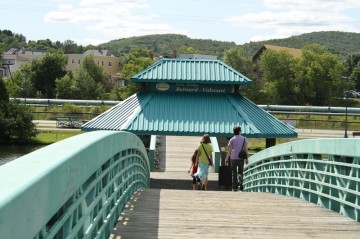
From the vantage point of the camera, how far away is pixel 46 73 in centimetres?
10569

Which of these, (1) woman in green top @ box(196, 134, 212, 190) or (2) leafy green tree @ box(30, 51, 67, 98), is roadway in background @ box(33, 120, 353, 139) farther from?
(1) woman in green top @ box(196, 134, 212, 190)

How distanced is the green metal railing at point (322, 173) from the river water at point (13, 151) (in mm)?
34992

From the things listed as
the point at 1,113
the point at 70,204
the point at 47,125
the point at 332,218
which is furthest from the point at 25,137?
the point at 70,204

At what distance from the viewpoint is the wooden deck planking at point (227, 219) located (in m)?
7.38

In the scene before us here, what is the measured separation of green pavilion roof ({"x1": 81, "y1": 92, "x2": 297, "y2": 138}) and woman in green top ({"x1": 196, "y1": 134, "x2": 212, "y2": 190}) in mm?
9707

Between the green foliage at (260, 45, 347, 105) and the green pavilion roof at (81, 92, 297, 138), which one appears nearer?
the green pavilion roof at (81, 92, 297, 138)

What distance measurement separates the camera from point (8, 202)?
2.50 metres

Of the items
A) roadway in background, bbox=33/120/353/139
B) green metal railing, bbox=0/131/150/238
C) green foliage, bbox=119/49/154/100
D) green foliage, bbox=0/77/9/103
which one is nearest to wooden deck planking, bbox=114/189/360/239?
green metal railing, bbox=0/131/150/238

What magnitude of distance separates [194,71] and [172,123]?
3.53 meters

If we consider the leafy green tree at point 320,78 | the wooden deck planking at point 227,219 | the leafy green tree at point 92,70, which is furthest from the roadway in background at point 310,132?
the wooden deck planking at point 227,219

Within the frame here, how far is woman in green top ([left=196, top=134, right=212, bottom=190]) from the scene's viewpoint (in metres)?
15.1

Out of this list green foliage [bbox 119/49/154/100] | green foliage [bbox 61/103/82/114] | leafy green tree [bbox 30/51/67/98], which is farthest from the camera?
leafy green tree [bbox 30/51/67/98]

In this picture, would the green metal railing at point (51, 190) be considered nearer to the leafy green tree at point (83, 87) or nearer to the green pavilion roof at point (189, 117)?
the green pavilion roof at point (189, 117)

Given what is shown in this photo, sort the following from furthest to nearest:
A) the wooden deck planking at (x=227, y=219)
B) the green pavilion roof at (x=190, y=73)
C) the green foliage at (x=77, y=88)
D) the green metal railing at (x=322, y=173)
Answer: the green foliage at (x=77, y=88), the green pavilion roof at (x=190, y=73), the green metal railing at (x=322, y=173), the wooden deck planking at (x=227, y=219)
